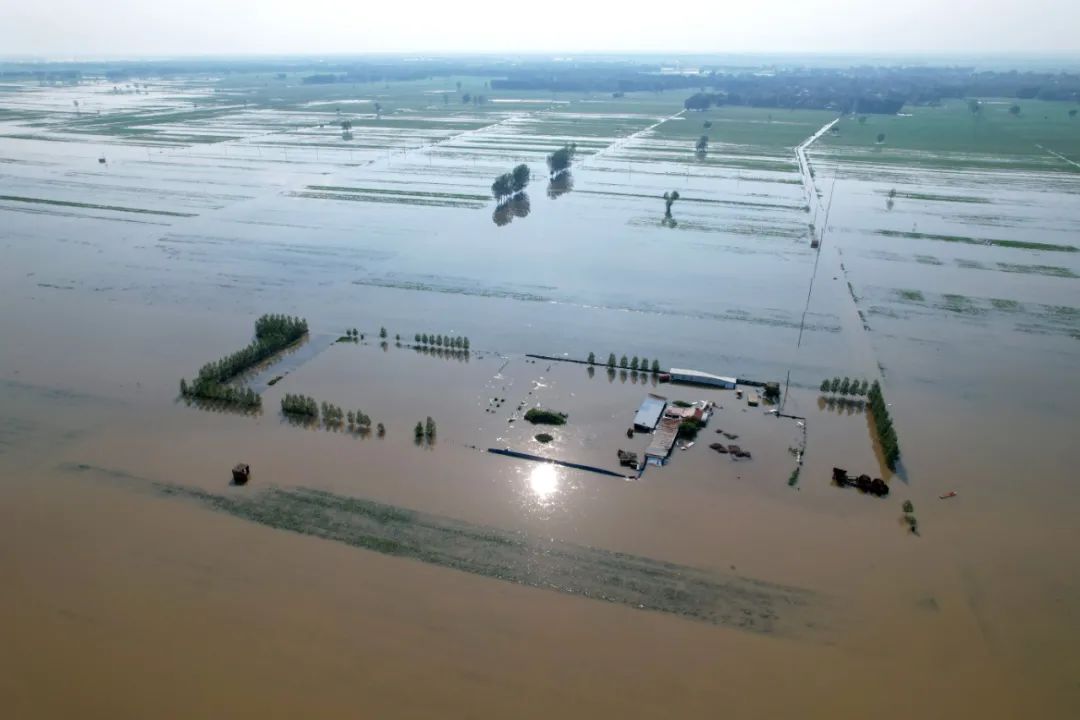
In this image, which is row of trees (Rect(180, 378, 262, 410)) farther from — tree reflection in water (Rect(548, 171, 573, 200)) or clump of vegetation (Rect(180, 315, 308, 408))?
tree reflection in water (Rect(548, 171, 573, 200))

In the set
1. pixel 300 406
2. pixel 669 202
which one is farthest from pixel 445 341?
pixel 669 202

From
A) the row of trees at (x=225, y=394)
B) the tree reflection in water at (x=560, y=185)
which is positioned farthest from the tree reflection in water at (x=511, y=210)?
the row of trees at (x=225, y=394)

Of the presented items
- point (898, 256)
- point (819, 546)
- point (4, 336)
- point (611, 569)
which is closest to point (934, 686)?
point (819, 546)

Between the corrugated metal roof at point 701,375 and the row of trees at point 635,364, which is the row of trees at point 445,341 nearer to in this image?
the row of trees at point 635,364

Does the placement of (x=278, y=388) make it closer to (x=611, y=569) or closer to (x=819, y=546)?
(x=611, y=569)

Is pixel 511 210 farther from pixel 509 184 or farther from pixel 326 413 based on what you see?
pixel 326 413

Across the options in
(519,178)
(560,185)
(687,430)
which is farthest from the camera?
(560,185)
